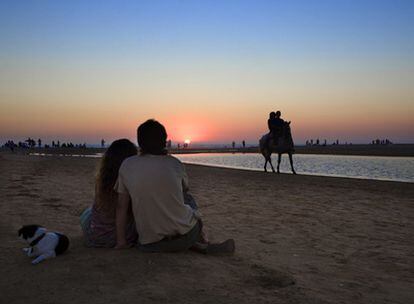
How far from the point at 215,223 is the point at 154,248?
3188 millimetres

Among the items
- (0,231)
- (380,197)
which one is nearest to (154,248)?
(0,231)

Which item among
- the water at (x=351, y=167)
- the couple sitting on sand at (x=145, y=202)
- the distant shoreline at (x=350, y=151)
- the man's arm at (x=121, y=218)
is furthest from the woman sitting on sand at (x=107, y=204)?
the distant shoreline at (x=350, y=151)

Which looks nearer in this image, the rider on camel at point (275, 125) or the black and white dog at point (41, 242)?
the black and white dog at point (41, 242)

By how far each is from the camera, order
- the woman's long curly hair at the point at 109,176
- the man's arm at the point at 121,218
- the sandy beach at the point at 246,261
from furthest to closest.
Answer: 1. the woman's long curly hair at the point at 109,176
2. the man's arm at the point at 121,218
3. the sandy beach at the point at 246,261

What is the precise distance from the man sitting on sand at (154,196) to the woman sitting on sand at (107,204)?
0.62 ft

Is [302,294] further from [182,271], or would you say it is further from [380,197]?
[380,197]

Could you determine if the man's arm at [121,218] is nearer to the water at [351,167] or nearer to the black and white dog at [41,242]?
the black and white dog at [41,242]

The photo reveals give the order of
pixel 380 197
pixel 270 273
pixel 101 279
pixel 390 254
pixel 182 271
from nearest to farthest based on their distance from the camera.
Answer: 1. pixel 101 279
2. pixel 182 271
3. pixel 270 273
4. pixel 390 254
5. pixel 380 197

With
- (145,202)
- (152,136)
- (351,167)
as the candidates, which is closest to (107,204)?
(145,202)

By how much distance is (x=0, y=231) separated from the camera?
20.5 feet

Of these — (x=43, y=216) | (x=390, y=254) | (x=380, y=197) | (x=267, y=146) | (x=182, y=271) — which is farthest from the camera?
(x=267, y=146)

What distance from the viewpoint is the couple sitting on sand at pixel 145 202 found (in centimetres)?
452

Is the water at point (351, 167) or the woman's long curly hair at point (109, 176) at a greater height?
the woman's long curly hair at point (109, 176)

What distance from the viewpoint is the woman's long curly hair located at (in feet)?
15.8
